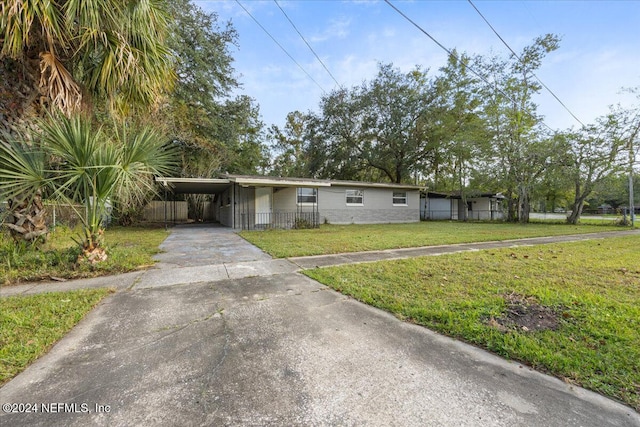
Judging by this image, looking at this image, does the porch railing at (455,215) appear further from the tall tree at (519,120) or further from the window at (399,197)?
the tall tree at (519,120)

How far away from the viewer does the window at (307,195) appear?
47.6 ft

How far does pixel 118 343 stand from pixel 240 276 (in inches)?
88.9

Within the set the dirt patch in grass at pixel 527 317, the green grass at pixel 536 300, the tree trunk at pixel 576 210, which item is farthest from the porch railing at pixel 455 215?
the dirt patch in grass at pixel 527 317

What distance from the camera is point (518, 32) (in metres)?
7.10

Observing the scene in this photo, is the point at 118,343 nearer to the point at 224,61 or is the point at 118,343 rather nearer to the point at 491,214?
the point at 224,61

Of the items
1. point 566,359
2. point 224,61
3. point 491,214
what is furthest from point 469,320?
point 491,214

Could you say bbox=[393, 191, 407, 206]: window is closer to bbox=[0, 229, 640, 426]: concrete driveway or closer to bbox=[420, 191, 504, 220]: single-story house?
bbox=[420, 191, 504, 220]: single-story house

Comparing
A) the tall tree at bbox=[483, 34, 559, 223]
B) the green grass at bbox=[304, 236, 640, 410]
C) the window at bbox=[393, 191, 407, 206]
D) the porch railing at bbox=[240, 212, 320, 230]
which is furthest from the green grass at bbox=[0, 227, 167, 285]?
the tall tree at bbox=[483, 34, 559, 223]

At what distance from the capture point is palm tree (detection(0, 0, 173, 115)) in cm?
Result: 405

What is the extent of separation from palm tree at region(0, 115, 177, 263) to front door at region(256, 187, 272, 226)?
7.99m

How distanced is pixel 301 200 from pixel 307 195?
1.49ft

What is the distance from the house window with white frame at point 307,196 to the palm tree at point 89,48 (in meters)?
9.15

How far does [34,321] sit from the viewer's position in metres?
2.78

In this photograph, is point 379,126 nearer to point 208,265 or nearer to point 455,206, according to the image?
point 455,206
